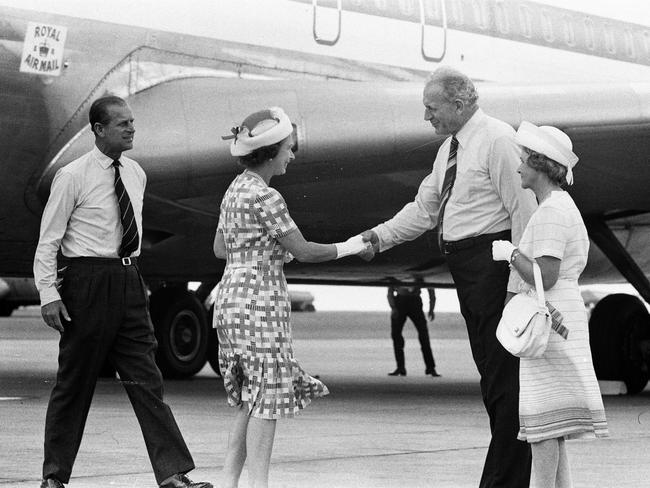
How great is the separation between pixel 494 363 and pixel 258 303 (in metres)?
1.04

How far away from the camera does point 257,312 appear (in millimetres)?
5680

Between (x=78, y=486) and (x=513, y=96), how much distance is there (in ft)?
18.9

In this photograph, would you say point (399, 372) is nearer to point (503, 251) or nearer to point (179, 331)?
point (179, 331)

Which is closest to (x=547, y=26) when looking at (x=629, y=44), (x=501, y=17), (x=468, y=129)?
(x=501, y=17)

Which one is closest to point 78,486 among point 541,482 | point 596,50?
point 541,482

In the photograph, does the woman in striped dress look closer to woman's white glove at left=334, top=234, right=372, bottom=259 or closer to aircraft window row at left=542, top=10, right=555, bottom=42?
woman's white glove at left=334, top=234, right=372, bottom=259

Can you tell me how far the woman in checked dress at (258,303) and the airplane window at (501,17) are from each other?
6.56 m

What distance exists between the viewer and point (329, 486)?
6.50m

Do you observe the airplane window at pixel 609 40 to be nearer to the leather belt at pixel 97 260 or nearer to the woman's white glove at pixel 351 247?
the woman's white glove at pixel 351 247

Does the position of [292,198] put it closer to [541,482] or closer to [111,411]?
[111,411]

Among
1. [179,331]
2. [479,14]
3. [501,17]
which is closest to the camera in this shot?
[479,14]

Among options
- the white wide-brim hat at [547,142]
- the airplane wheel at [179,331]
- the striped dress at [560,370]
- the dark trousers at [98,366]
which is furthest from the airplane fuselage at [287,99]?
the striped dress at [560,370]

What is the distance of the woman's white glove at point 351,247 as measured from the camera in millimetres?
5902

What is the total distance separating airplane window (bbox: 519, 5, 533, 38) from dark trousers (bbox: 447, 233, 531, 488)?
664cm
